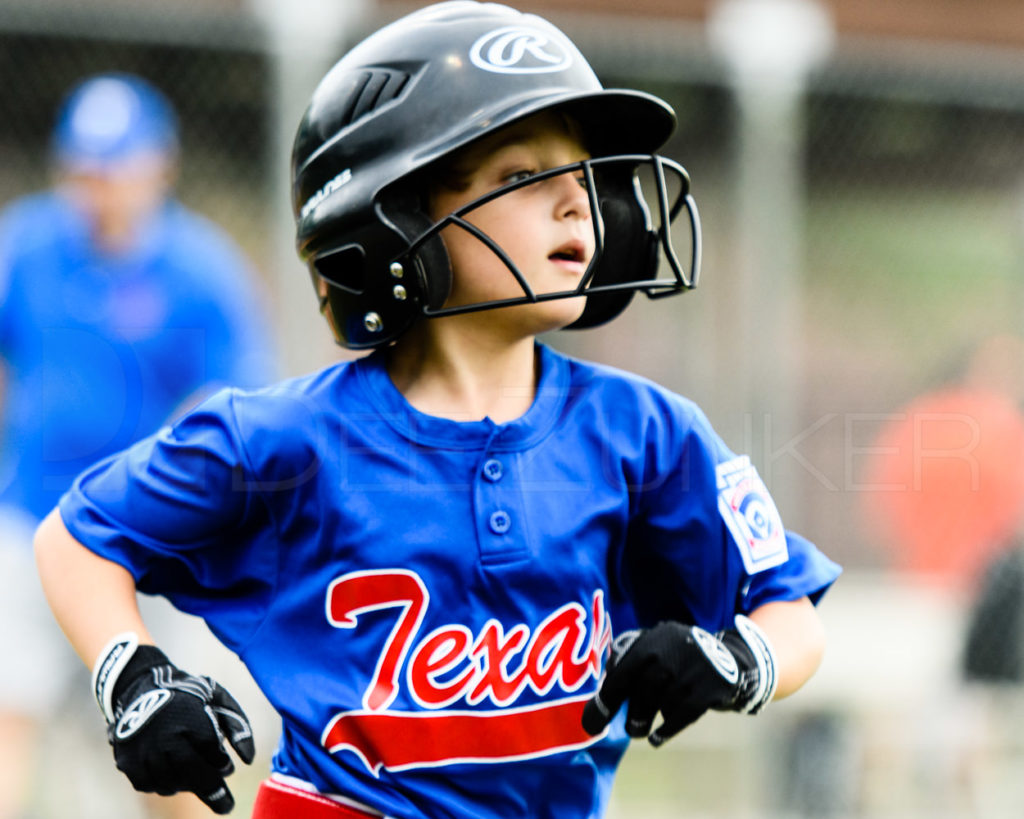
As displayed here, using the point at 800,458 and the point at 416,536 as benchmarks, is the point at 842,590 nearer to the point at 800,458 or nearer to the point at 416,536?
the point at 800,458

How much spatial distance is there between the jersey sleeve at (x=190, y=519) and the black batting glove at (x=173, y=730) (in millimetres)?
168

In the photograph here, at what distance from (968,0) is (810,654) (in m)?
7.63

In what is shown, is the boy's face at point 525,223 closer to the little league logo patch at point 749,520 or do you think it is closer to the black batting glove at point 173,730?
the little league logo patch at point 749,520

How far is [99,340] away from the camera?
13.4 feet

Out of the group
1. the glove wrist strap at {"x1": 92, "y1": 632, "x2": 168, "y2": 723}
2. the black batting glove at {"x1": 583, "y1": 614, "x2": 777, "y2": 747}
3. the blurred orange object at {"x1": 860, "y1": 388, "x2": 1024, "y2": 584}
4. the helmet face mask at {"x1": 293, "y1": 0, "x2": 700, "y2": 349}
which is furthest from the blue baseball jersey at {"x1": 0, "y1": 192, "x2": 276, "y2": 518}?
the black batting glove at {"x1": 583, "y1": 614, "x2": 777, "y2": 747}

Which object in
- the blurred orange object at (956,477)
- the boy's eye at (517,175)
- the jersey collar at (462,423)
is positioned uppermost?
the boy's eye at (517,175)

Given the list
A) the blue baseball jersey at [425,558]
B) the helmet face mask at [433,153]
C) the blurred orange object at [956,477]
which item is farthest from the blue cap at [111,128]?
the blurred orange object at [956,477]

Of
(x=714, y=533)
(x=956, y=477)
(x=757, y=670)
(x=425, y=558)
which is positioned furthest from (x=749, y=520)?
(x=956, y=477)

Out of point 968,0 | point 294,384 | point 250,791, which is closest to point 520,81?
point 294,384

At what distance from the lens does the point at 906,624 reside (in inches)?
221

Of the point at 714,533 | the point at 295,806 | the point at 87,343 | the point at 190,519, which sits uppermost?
the point at 190,519

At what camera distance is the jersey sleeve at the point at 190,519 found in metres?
1.90

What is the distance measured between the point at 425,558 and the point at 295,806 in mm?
389

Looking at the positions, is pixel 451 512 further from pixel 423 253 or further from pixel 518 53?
pixel 518 53
